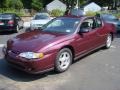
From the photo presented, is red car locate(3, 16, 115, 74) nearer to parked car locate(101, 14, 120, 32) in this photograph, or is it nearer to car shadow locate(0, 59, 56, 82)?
car shadow locate(0, 59, 56, 82)

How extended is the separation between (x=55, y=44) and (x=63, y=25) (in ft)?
4.58

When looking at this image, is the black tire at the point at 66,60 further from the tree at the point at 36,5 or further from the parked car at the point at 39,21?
the tree at the point at 36,5

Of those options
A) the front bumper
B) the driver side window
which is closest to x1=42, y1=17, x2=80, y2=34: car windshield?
the driver side window

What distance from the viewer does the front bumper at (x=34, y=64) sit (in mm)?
6367

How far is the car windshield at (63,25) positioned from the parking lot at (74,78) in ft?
3.56

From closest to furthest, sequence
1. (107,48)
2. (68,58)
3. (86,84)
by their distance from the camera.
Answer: (86,84) → (68,58) → (107,48)

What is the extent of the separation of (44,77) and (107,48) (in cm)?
416

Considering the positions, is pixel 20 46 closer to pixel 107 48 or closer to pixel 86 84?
pixel 86 84

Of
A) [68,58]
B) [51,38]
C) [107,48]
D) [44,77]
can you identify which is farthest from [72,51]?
[107,48]

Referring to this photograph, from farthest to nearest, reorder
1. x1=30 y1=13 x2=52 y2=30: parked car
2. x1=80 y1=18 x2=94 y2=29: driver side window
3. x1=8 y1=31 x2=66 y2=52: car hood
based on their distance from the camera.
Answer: x1=30 y1=13 x2=52 y2=30: parked car, x1=80 y1=18 x2=94 y2=29: driver side window, x1=8 y1=31 x2=66 y2=52: car hood

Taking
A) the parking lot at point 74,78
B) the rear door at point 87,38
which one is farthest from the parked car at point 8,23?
the rear door at point 87,38

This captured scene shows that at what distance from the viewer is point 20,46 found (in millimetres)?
6742

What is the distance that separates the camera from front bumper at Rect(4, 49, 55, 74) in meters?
6.37

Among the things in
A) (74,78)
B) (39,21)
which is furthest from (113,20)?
(74,78)
